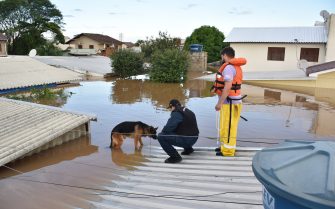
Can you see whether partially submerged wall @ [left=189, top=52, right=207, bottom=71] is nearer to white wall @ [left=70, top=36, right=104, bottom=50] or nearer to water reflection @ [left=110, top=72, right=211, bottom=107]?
water reflection @ [left=110, top=72, right=211, bottom=107]

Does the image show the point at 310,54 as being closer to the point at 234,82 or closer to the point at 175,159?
the point at 234,82

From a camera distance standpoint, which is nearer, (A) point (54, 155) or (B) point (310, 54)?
(A) point (54, 155)

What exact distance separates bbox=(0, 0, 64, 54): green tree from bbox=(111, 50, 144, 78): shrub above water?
25.5 m

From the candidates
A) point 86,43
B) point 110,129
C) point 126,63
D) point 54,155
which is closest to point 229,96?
point 54,155

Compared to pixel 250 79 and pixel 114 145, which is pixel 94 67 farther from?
pixel 114 145

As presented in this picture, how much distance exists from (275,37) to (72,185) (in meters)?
22.6

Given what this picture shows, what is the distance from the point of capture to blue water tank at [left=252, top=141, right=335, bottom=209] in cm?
171

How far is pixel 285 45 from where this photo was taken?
23.9m

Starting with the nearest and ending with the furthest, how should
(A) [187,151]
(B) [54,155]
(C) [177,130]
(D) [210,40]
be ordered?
1. (C) [177,130]
2. (A) [187,151]
3. (B) [54,155]
4. (D) [210,40]

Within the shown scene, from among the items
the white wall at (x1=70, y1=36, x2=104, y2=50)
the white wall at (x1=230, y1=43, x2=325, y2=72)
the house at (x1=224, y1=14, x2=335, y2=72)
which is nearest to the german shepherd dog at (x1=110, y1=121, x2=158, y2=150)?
the house at (x1=224, y1=14, x2=335, y2=72)

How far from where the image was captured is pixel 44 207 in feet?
15.0

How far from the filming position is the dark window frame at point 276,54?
952 inches

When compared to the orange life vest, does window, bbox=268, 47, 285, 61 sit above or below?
above

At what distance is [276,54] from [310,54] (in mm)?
2354
